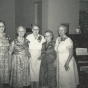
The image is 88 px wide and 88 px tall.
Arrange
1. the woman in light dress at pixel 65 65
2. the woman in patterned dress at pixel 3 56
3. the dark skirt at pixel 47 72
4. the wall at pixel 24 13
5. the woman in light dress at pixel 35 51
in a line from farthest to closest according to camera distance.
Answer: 1. the wall at pixel 24 13
2. the woman in light dress at pixel 35 51
3. the woman in patterned dress at pixel 3 56
4. the dark skirt at pixel 47 72
5. the woman in light dress at pixel 65 65

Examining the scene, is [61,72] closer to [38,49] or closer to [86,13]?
[38,49]

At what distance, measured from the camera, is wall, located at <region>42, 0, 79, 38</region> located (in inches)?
227

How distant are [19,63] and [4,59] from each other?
0.41 metres

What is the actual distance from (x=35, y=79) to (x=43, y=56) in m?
0.71

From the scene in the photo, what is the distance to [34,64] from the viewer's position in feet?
14.3

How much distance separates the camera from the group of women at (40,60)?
12.7ft

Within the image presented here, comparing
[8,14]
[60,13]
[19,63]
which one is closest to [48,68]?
[19,63]

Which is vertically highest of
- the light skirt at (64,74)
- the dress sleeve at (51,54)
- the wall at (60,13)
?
the wall at (60,13)

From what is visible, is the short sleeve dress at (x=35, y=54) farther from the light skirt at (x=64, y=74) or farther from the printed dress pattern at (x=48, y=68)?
the light skirt at (x=64, y=74)

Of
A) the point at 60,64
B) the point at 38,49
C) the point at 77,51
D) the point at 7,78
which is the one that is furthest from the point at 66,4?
the point at 7,78

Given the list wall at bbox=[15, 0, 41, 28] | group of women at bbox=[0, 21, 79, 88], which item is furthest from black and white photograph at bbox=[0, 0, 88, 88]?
wall at bbox=[15, 0, 41, 28]

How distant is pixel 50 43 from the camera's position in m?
4.02

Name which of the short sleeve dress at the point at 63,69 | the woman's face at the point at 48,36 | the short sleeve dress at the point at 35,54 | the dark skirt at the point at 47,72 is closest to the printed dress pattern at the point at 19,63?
the short sleeve dress at the point at 35,54

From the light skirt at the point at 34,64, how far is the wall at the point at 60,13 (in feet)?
5.37
